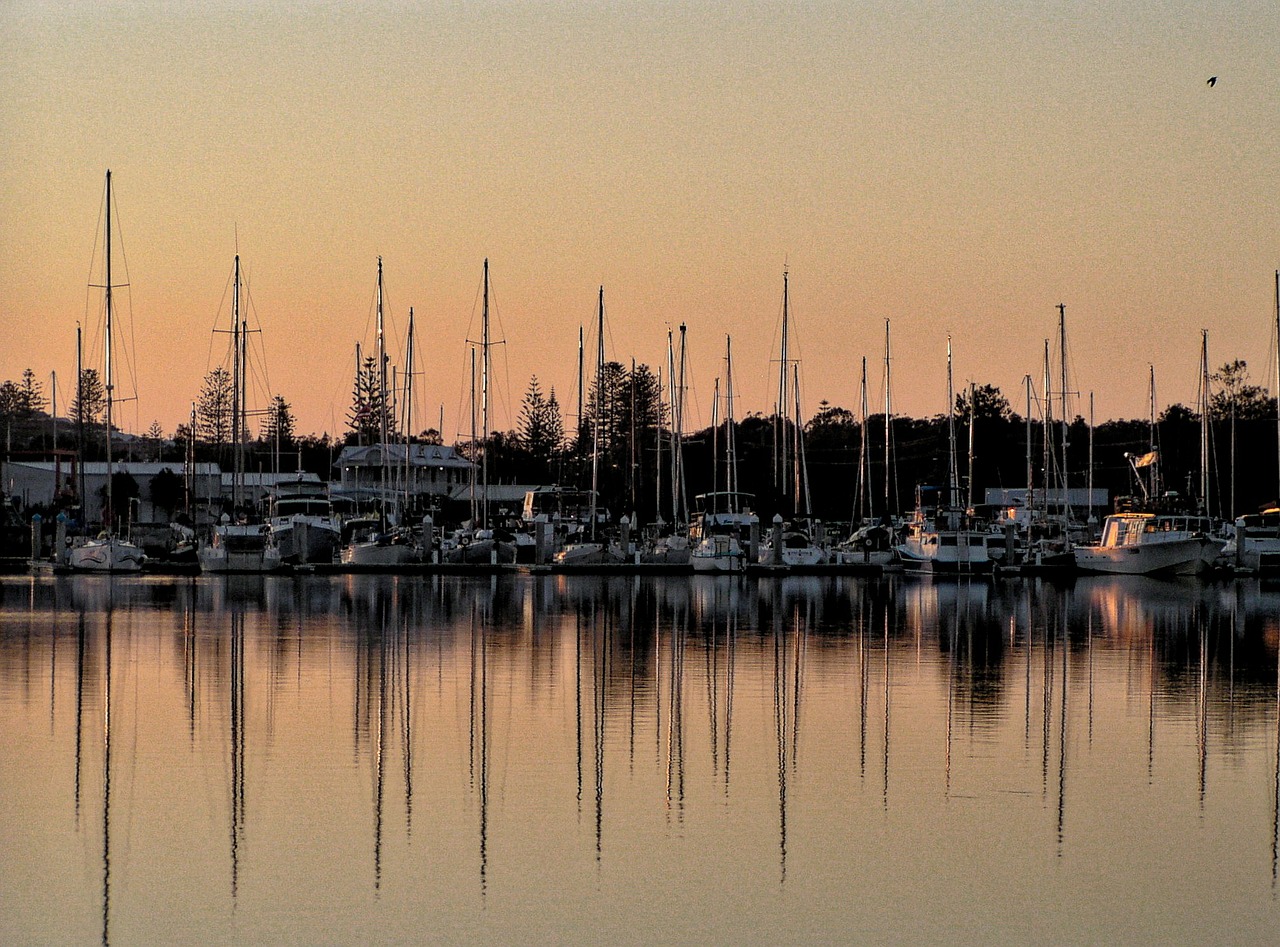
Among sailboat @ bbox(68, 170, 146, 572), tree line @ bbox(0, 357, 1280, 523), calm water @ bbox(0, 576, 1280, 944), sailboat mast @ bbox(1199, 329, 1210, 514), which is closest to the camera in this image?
calm water @ bbox(0, 576, 1280, 944)

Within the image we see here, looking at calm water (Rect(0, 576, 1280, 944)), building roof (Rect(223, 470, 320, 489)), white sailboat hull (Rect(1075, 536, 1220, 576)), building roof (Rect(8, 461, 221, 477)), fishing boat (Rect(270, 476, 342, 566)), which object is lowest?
calm water (Rect(0, 576, 1280, 944))

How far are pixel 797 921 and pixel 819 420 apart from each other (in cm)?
16258

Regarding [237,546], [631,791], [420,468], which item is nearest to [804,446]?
[420,468]

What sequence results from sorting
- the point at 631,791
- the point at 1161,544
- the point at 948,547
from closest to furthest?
→ 1. the point at 631,791
2. the point at 948,547
3. the point at 1161,544

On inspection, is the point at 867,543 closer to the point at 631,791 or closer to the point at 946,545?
the point at 946,545

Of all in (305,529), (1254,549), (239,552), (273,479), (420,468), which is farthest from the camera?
(420,468)

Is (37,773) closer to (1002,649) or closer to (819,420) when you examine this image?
(1002,649)

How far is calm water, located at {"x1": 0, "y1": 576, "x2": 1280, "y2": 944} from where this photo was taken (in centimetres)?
1429

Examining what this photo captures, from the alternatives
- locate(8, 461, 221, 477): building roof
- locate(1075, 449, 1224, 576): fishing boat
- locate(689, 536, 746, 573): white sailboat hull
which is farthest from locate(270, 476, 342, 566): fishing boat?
locate(8, 461, 221, 477): building roof

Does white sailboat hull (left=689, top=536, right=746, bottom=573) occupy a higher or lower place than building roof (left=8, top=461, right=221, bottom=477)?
lower

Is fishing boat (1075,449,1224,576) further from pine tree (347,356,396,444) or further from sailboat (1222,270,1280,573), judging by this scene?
pine tree (347,356,396,444)

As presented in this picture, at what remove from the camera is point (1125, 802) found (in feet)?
61.8

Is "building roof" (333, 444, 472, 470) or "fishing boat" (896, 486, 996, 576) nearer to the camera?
"fishing boat" (896, 486, 996, 576)

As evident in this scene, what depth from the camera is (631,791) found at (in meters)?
19.0
